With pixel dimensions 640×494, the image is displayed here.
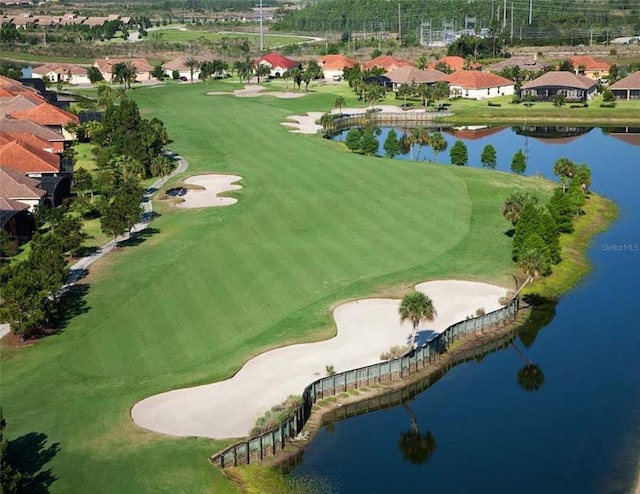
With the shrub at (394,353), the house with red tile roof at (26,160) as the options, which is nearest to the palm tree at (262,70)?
the house with red tile roof at (26,160)

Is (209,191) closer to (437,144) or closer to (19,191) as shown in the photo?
(19,191)

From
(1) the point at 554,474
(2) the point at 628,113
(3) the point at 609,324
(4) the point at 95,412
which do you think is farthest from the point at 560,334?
(2) the point at 628,113

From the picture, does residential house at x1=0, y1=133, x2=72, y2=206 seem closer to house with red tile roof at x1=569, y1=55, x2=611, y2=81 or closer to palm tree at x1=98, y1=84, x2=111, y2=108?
palm tree at x1=98, y1=84, x2=111, y2=108

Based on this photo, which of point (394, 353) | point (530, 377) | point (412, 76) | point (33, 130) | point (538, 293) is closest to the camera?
point (394, 353)

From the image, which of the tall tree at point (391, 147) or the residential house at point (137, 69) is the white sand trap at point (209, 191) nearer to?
the tall tree at point (391, 147)

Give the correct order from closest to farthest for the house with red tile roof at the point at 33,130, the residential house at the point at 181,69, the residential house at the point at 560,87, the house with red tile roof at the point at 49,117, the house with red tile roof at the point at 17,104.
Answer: the house with red tile roof at the point at 33,130 < the house with red tile roof at the point at 49,117 < the house with red tile roof at the point at 17,104 < the residential house at the point at 560,87 < the residential house at the point at 181,69

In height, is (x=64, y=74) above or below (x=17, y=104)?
above

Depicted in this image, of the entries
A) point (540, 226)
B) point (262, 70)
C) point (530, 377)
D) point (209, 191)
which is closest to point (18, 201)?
point (209, 191)

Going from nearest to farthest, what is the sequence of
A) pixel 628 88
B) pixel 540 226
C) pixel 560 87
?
pixel 540 226
pixel 628 88
pixel 560 87
